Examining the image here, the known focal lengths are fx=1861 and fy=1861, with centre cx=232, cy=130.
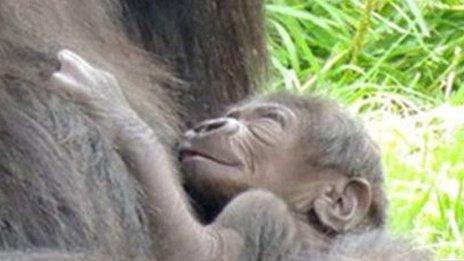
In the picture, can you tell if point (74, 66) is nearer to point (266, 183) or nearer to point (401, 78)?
point (266, 183)

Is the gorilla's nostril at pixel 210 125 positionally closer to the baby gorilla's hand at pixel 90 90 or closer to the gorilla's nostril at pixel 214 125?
the gorilla's nostril at pixel 214 125

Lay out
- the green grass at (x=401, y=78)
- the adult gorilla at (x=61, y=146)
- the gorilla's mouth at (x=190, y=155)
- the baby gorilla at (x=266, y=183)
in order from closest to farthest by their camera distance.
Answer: the adult gorilla at (x=61, y=146), the baby gorilla at (x=266, y=183), the gorilla's mouth at (x=190, y=155), the green grass at (x=401, y=78)

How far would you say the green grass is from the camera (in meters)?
3.37

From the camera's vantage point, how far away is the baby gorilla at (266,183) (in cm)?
223

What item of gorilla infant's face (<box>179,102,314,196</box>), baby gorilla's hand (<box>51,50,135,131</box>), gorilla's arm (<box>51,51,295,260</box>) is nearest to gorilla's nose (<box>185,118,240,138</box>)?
gorilla infant's face (<box>179,102,314,196</box>)

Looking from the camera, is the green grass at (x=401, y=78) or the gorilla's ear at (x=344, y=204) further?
the green grass at (x=401, y=78)

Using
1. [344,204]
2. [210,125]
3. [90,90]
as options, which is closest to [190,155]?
[210,125]

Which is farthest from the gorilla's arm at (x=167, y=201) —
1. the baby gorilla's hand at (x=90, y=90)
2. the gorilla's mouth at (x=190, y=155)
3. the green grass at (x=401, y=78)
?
the green grass at (x=401, y=78)

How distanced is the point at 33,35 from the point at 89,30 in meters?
0.19

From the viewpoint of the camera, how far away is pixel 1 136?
2104 mm

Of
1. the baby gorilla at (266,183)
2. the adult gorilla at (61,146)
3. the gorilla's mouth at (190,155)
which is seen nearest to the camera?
the adult gorilla at (61,146)

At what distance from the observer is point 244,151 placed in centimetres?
251

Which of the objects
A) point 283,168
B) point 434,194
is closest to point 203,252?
point 283,168

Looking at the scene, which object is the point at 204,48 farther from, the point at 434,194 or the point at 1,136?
the point at 434,194
